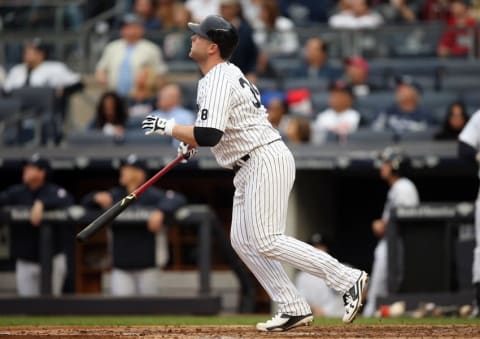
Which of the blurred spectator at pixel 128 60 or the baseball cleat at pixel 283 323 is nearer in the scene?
the baseball cleat at pixel 283 323

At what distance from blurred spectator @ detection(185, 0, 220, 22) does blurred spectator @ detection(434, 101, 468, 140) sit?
3.50m

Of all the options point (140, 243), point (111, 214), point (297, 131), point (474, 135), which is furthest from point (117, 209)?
point (297, 131)

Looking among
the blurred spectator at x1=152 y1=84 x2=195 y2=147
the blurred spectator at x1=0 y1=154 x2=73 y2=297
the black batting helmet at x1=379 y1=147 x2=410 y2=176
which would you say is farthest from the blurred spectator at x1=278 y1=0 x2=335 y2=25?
the blurred spectator at x1=0 y1=154 x2=73 y2=297

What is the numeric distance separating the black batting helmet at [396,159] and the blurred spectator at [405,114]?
0.50 meters

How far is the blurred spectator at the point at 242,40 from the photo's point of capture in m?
13.3

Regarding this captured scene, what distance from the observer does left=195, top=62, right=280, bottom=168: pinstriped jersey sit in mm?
7023

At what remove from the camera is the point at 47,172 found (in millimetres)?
12195

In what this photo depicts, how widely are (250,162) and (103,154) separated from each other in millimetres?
5465

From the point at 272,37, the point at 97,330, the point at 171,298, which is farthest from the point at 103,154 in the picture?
the point at 97,330

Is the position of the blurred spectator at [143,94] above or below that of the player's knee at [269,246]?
above

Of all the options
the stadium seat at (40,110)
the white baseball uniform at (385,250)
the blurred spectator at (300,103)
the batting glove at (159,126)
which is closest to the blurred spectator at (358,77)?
the blurred spectator at (300,103)

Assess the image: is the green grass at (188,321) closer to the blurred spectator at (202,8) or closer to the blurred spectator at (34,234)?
the blurred spectator at (34,234)

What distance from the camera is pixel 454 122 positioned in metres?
12.0

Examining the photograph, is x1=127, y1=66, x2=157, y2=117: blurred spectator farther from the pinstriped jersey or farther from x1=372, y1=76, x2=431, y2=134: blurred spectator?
the pinstriped jersey
